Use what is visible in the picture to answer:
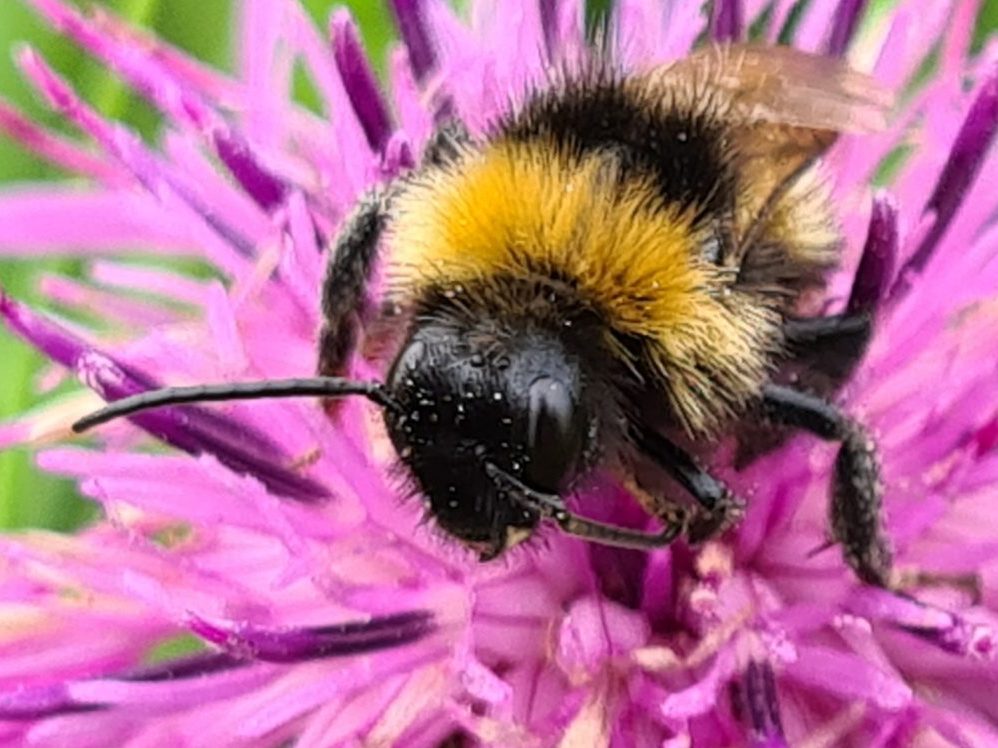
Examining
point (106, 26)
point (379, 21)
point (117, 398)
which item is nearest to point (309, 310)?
point (117, 398)

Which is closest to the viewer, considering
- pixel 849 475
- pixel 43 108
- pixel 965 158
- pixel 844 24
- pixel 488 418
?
pixel 488 418

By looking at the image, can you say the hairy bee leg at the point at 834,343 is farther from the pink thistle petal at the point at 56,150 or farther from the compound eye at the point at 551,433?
the pink thistle petal at the point at 56,150

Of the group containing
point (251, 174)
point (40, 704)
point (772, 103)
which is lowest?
point (40, 704)

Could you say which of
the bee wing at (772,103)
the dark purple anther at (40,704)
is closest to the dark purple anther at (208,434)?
the dark purple anther at (40,704)

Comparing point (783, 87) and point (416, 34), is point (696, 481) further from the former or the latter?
point (416, 34)

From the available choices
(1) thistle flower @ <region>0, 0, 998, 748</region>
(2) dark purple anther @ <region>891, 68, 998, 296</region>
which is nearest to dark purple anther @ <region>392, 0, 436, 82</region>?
(1) thistle flower @ <region>0, 0, 998, 748</region>

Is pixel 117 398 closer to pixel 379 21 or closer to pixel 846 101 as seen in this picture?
pixel 846 101

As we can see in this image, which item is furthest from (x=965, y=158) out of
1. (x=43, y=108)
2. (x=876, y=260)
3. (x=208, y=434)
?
(x=43, y=108)
